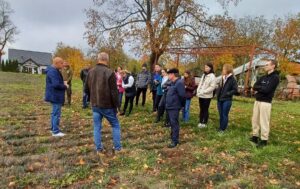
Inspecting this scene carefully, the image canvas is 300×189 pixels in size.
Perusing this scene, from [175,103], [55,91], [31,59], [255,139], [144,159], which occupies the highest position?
[31,59]

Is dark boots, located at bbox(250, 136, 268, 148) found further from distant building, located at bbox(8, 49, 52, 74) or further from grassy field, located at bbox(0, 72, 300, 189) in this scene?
distant building, located at bbox(8, 49, 52, 74)

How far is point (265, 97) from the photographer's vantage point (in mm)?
7508

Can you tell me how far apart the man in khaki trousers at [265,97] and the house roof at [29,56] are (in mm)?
98191

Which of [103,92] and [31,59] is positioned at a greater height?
[31,59]

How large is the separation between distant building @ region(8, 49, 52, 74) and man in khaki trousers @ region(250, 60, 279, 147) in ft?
313

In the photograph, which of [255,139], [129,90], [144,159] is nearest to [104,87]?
[144,159]

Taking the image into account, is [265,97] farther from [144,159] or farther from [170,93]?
[144,159]

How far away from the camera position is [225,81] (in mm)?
8570

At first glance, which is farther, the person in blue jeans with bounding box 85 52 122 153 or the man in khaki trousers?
the man in khaki trousers

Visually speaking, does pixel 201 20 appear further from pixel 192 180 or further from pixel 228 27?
pixel 192 180

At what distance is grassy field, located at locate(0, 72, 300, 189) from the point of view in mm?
5410

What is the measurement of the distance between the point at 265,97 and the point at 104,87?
372 cm

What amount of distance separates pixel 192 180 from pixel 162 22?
1590cm

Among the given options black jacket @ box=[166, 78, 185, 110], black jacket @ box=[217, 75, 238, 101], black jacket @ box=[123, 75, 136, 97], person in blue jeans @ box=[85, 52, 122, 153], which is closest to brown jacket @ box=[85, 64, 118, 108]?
person in blue jeans @ box=[85, 52, 122, 153]
